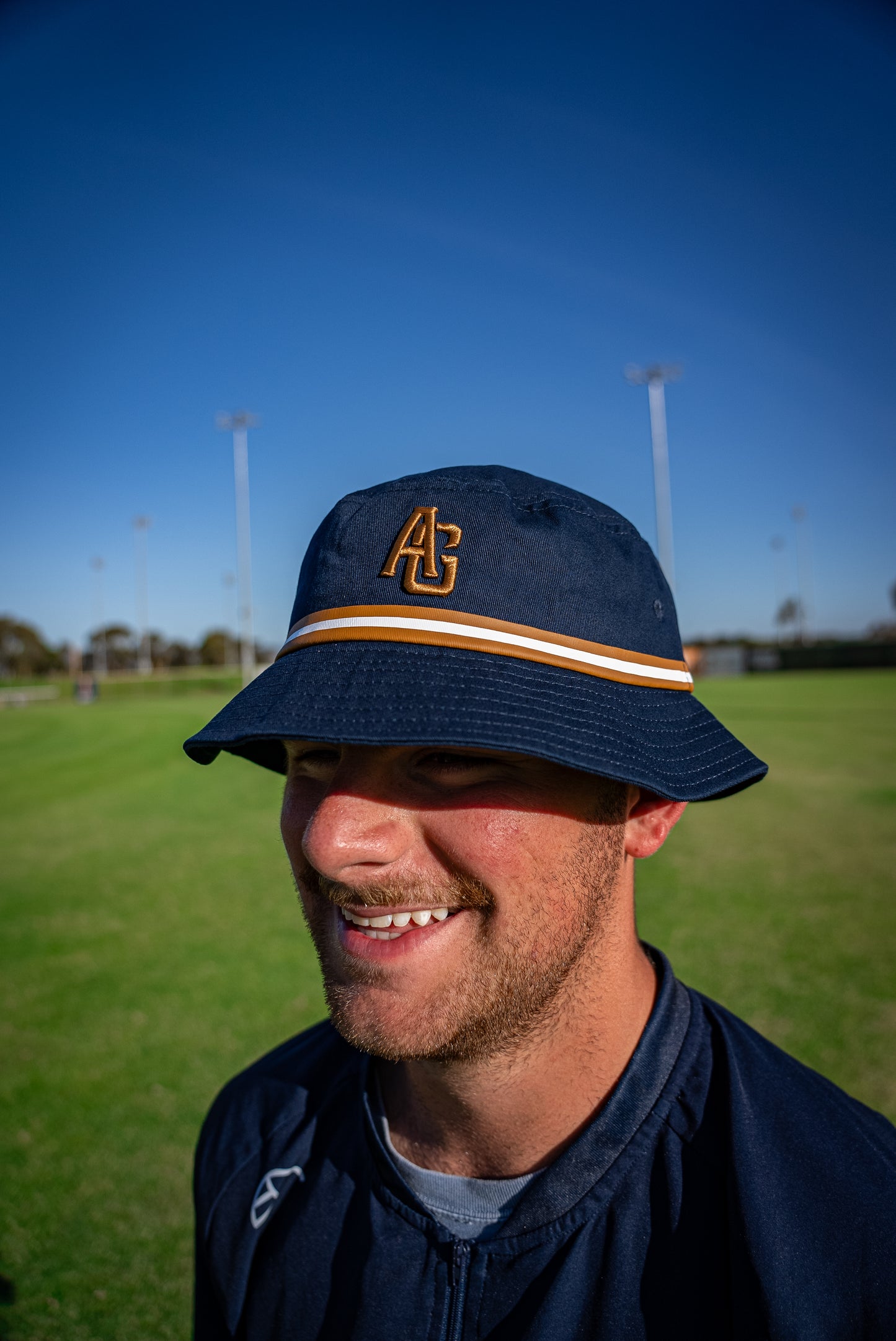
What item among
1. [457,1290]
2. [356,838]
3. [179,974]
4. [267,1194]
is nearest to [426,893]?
[356,838]

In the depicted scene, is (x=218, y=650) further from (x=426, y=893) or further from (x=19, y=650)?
(x=426, y=893)

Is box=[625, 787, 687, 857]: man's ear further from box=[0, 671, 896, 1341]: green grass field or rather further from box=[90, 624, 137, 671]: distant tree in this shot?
box=[90, 624, 137, 671]: distant tree

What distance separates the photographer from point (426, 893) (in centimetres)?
131

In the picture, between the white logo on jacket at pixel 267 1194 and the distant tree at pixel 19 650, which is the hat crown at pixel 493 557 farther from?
the distant tree at pixel 19 650

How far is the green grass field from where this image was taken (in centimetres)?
341

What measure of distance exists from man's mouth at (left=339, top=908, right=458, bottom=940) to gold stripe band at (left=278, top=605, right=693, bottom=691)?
0.44 meters

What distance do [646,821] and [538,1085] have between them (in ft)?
1.70

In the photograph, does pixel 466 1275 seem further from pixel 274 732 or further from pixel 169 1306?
pixel 169 1306

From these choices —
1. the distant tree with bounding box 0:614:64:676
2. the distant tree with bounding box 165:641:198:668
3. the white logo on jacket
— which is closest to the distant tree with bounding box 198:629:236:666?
the distant tree with bounding box 165:641:198:668

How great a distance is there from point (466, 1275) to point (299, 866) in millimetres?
748

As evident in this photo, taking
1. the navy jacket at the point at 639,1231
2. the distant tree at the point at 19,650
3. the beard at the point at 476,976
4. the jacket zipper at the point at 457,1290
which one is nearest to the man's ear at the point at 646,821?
the beard at the point at 476,976

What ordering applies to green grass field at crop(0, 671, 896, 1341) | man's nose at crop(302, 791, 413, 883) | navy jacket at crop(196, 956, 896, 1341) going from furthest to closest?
1. green grass field at crop(0, 671, 896, 1341)
2. man's nose at crop(302, 791, 413, 883)
3. navy jacket at crop(196, 956, 896, 1341)

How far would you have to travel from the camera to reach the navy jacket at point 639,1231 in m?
1.18

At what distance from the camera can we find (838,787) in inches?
508
